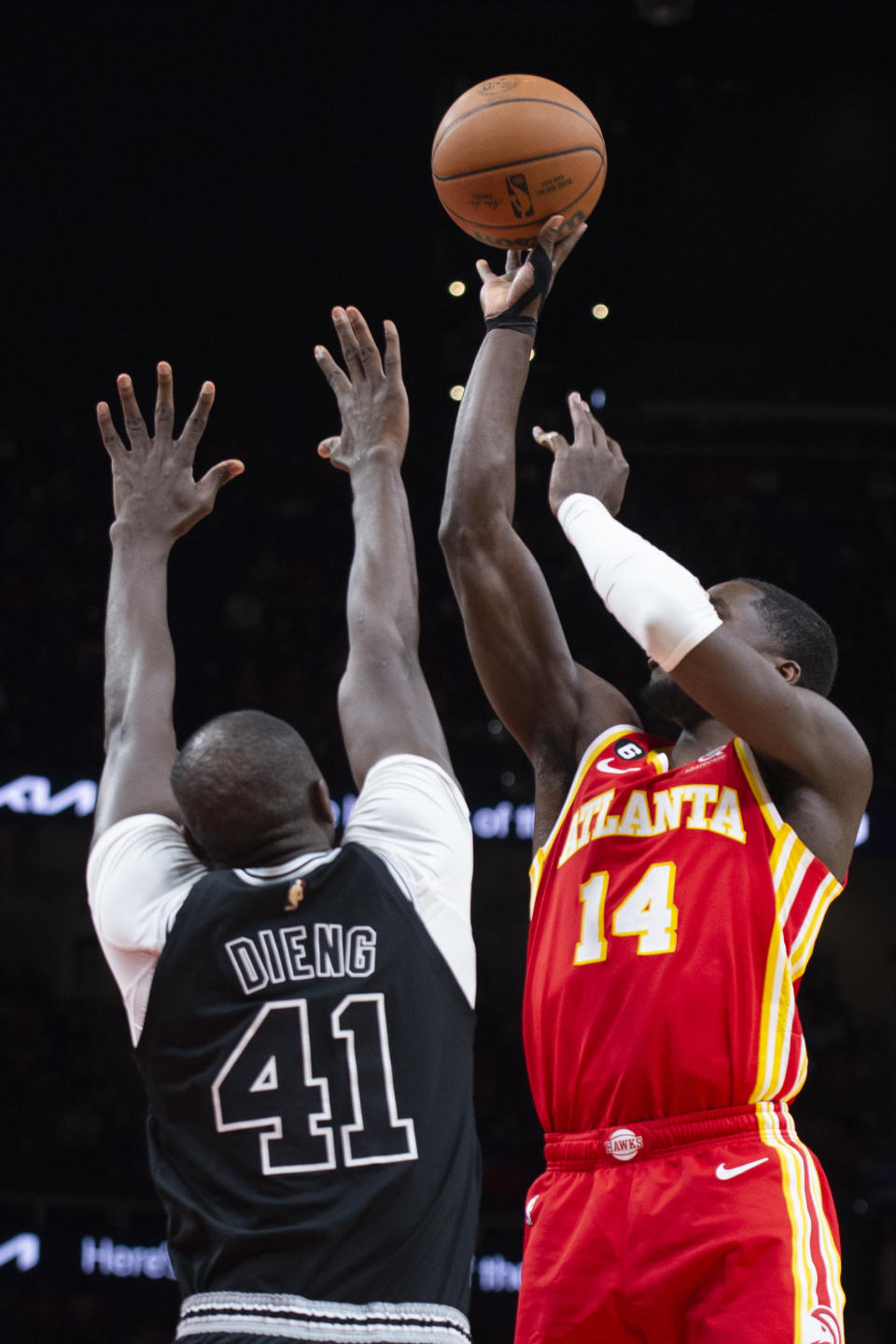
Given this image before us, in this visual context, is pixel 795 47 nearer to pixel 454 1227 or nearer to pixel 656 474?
pixel 656 474

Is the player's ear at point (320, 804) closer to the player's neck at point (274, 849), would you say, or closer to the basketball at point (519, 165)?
the player's neck at point (274, 849)

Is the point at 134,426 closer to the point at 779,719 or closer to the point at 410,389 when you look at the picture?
the point at 779,719

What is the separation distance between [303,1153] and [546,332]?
9.96 metres

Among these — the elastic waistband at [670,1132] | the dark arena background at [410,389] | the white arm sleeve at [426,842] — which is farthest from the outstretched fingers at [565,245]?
the dark arena background at [410,389]

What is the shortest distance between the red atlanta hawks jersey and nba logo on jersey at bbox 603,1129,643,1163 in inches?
1.6

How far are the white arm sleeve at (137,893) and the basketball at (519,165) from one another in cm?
204

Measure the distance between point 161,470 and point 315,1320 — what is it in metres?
1.83

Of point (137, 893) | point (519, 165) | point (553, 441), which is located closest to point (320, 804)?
point (137, 893)

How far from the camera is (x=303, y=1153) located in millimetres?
2057

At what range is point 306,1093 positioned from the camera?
2.08 m

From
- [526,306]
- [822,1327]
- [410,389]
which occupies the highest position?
[410,389]

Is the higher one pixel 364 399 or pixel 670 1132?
pixel 364 399

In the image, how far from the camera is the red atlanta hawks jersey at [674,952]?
9.36 ft

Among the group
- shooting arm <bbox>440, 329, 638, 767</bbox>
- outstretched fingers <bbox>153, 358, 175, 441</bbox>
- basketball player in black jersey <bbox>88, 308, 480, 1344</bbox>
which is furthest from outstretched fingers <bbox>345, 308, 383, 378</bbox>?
basketball player in black jersey <bbox>88, 308, 480, 1344</bbox>
